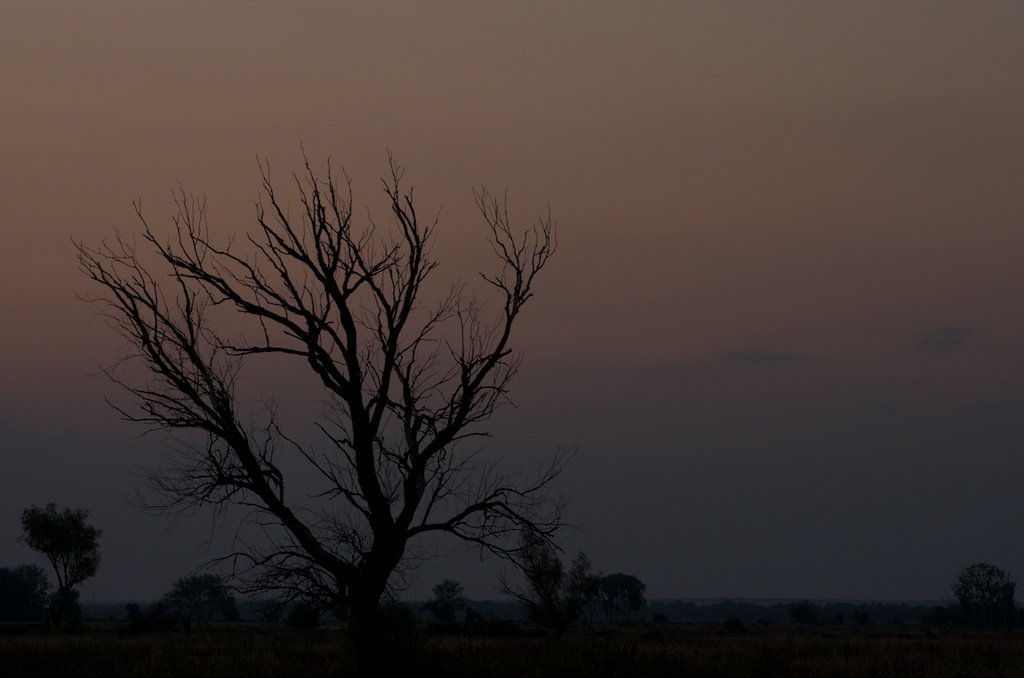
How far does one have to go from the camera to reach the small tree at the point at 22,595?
5477 inches

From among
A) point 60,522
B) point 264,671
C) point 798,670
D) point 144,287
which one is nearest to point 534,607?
point 798,670

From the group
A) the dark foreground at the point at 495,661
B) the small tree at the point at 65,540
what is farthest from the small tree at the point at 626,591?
the dark foreground at the point at 495,661

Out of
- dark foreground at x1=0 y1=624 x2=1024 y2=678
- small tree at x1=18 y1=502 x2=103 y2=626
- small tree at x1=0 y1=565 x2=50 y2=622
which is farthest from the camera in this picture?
small tree at x1=0 y1=565 x2=50 y2=622

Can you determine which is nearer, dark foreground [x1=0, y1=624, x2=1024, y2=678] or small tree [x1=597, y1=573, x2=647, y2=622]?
dark foreground [x1=0, y1=624, x2=1024, y2=678]

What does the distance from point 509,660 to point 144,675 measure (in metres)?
6.53

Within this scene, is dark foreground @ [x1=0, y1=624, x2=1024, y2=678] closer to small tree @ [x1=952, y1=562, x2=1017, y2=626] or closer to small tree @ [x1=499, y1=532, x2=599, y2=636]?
small tree @ [x1=499, y1=532, x2=599, y2=636]

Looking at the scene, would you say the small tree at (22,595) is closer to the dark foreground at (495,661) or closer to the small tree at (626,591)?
the small tree at (626,591)

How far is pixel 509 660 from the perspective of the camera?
19.8 metres

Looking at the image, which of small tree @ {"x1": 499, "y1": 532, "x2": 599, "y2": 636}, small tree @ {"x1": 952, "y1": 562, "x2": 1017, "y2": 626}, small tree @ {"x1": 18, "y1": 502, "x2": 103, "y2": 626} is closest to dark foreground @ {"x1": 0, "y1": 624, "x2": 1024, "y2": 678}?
small tree @ {"x1": 499, "y1": 532, "x2": 599, "y2": 636}

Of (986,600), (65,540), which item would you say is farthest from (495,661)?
(986,600)

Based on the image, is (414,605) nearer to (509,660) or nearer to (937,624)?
(509,660)

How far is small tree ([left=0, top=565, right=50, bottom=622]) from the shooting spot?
13912 cm

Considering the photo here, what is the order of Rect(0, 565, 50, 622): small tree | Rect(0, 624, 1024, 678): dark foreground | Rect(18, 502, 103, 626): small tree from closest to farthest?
Rect(0, 624, 1024, 678): dark foreground
Rect(18, 502, 103, 626): small tree
Rect(0, 565, 50, 622): small tree

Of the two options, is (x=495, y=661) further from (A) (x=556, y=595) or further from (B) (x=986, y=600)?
(B) (x=986, y=600)
